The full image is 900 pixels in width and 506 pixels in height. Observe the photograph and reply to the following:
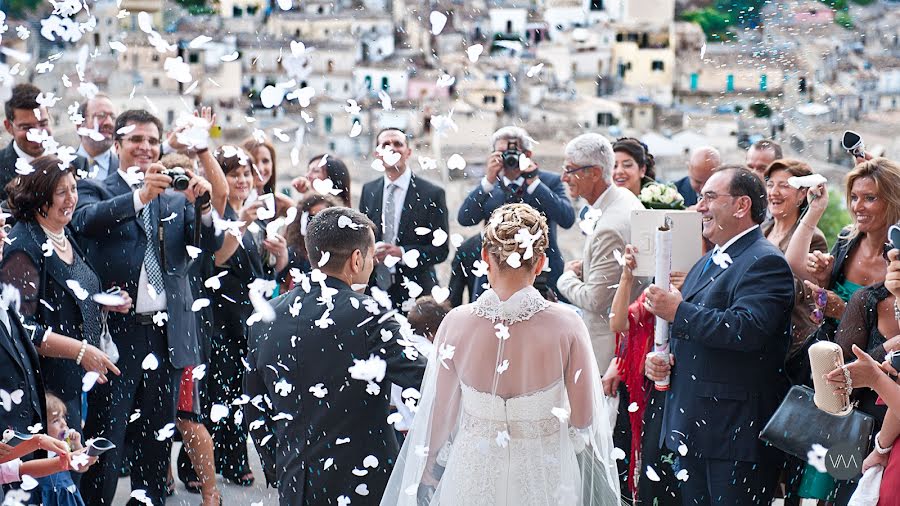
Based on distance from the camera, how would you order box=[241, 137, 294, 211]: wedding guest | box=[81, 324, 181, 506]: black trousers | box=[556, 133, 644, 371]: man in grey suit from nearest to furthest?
box=[81, 324, 181, 506]: black trousers < box=[556, 133, 644, 371]: man in grey suit < box=[241, 137, 294, 211]: wedding guest

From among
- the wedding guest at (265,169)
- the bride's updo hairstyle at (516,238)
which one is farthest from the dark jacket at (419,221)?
the bride's updo hairstyle at (516,238)

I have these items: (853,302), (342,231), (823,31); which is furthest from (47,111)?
Result: (823,31)

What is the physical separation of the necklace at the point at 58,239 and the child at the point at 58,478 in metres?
0.63

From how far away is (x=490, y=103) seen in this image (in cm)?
3528

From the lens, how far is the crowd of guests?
3.87 metres

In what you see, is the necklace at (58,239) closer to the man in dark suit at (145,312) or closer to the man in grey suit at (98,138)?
the man in dark suit at (145,312)

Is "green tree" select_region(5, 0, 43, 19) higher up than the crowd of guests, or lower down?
lower down

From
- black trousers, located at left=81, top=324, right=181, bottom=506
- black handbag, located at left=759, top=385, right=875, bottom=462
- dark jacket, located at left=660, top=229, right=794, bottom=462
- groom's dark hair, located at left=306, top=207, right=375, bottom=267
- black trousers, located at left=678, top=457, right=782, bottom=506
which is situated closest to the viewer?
groom's dark hair, located at left=306, top=207, right=375, bottom=267

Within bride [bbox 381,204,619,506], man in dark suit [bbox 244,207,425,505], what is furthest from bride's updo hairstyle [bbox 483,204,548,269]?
man in dark suit [bbox 244,207,425,505]

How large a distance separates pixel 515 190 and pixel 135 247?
196cm

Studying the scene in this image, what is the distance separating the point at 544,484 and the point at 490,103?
31.9 meters

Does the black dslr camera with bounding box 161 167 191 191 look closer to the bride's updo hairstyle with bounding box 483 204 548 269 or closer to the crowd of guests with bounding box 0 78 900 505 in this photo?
the crowd of guests with bounding box 0 78 900 505

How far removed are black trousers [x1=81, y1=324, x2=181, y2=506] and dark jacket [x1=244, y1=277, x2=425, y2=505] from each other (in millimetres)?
1398

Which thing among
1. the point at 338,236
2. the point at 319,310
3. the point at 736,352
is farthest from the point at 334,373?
the point at 736,352
